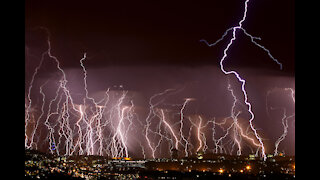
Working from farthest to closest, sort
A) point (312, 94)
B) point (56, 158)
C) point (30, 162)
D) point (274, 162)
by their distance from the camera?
point (274, 162)
point (56, 158)
point (30, 162)
point (312, 94)

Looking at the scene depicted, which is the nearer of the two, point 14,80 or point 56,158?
point 14,80

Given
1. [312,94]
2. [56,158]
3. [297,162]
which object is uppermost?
[312,94]

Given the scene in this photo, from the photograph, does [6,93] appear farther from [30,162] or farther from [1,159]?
[30,162]

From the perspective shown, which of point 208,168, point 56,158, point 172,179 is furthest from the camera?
point 208,168

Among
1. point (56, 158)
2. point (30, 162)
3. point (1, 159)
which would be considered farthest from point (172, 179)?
point (1, 159)

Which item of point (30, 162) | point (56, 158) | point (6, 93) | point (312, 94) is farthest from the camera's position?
point (56, 158)

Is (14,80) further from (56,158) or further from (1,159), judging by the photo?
(56,158)

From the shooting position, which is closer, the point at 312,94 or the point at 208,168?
the point at 312,94

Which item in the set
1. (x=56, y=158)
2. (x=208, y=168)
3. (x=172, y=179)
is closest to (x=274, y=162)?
(x=208, y=168)

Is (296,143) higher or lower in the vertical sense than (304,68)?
lower
